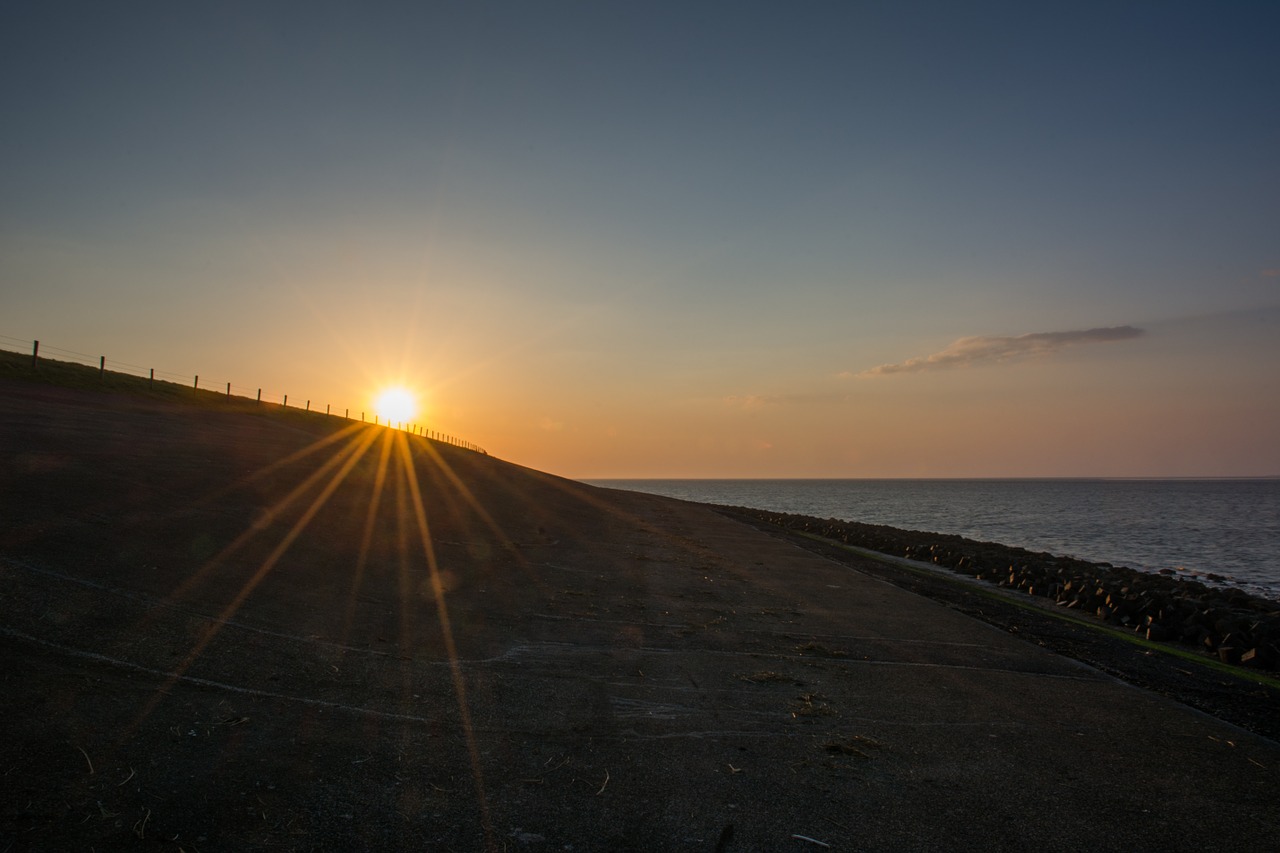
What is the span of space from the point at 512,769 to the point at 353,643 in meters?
3.66

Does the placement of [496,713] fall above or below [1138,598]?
below

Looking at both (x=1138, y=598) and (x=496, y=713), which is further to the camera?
(x=1138, y=598)

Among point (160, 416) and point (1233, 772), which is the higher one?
point (160, 416)

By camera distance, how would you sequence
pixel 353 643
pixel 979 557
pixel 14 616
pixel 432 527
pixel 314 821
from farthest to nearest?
1. pixel 979 557
2. pixel 432 527
3. pixel 353 643
4. pixel 14 616
5. pixel 314 821

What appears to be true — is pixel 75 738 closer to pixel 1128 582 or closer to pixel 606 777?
pixel 606 777

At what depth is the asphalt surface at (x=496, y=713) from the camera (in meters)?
4.98

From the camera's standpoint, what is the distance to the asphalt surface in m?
4.98

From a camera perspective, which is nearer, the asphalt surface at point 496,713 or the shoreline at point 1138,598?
the asphalt surface at point 496,713

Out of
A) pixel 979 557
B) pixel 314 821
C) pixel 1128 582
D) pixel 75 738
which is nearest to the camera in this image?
pixel 314 821

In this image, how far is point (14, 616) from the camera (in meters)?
7.09

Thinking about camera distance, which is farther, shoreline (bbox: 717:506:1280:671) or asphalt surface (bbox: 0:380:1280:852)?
shoreline (bbox: 717:506:1280:671)

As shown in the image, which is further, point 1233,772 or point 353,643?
point 353,643

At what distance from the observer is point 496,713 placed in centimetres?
696

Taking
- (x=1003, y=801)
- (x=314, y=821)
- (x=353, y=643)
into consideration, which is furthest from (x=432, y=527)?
(x=1003, y=801)
